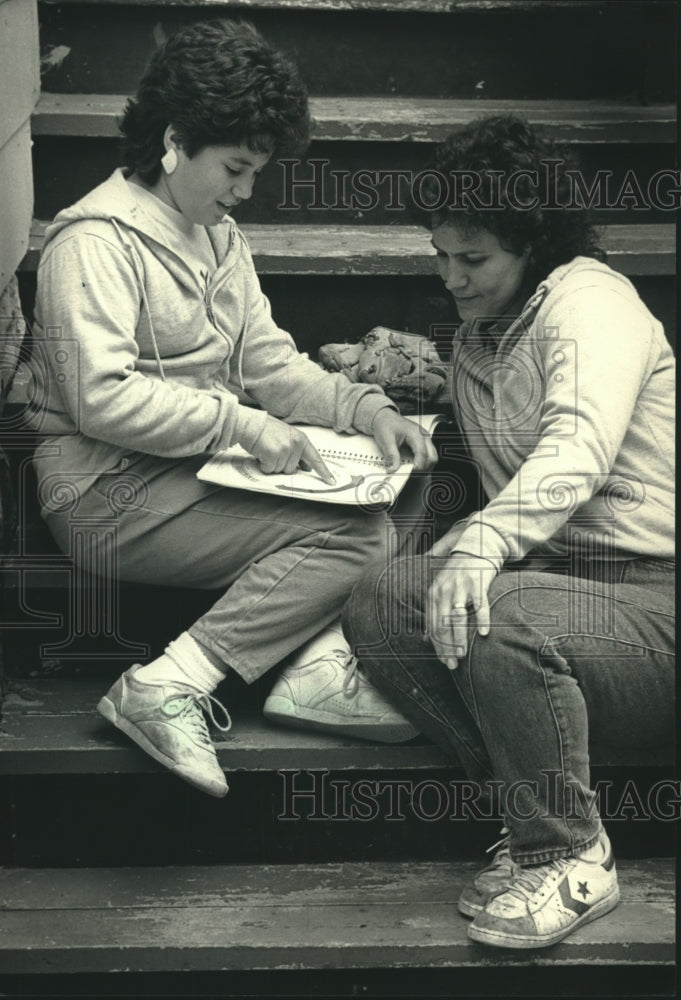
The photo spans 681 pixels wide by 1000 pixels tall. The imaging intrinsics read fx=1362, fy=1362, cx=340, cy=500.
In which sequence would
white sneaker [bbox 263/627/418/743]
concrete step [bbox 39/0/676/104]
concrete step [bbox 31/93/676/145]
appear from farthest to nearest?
1. concrete step [bbox 39/0/676/104]
2. concrete step [bbox 31/93/676/145]
3. white sneaker [bbox 263/627/418/743]

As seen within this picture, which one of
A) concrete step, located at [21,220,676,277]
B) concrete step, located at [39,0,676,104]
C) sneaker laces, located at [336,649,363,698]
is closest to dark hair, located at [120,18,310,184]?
concrete step, located at [21,220,676,277]

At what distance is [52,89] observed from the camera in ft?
9.74

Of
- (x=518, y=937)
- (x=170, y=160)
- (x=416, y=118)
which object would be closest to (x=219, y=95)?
(x=170, y=160)

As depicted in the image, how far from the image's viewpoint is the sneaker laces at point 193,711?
221cm

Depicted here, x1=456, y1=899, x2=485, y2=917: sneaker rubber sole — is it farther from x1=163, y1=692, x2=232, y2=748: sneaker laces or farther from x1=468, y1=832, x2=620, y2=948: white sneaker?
x1=163, y1=692, x2=232, y2=748: sneaker laces

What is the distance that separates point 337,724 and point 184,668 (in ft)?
0.91

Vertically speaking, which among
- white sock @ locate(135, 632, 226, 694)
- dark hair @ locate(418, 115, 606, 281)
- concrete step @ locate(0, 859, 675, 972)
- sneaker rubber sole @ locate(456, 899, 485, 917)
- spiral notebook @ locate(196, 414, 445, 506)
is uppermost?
dark hair @ locate(418, 115, 606, 281)

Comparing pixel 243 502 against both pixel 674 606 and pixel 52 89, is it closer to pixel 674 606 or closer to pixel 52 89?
pixel 674 606

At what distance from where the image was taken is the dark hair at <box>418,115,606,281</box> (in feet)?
7.63

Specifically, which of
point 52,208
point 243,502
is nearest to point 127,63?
point 52,208

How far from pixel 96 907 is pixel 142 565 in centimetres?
58

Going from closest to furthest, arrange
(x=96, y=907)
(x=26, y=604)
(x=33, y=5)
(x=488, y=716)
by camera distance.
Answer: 1. (x=488, y=716)
2. (x=96, y=907)
3. (x=26, y=604)
4. (x=33, y=5)

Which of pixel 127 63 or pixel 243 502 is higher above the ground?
pixel 127 63

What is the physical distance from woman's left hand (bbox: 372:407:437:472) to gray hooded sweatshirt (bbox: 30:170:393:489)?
37 millimetres
